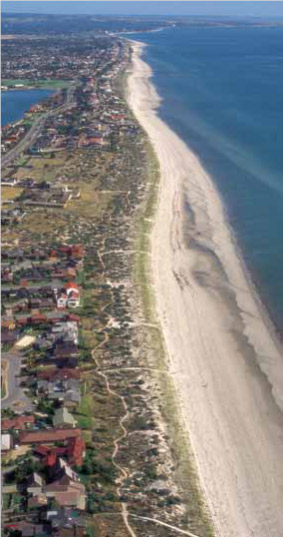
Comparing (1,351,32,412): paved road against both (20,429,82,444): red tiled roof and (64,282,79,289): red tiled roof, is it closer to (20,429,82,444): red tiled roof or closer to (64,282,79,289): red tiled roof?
(20,429,82,444): red tiled roof

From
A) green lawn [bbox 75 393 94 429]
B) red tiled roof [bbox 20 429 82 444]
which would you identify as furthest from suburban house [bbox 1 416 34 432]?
green lawn [bbox 75 393 94 429]

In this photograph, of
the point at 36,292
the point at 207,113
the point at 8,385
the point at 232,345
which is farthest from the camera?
the point at 207,113

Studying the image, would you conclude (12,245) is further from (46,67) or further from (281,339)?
(46,67)

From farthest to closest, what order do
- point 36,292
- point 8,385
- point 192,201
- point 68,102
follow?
point 68,102
point 192,201
point 36,292
point 8,385

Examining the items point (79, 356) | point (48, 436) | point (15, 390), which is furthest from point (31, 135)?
point (48, 436)

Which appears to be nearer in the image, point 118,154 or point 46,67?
point 118,154

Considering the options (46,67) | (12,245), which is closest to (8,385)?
(12,245)

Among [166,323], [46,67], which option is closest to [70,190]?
[166,323]

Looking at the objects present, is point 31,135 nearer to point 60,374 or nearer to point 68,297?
→ point 68,297
